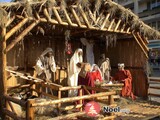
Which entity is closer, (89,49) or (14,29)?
(14,29)

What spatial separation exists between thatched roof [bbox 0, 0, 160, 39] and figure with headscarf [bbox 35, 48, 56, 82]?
7.04 feet

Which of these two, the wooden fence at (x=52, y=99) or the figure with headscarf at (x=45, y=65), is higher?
the figure with headscarf at (x=45, y=65)

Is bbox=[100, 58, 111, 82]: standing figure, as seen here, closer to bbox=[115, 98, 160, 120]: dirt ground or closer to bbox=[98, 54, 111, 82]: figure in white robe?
bbox=[98, 54, 111, 82]: figure in white robe

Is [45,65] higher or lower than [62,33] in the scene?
lower

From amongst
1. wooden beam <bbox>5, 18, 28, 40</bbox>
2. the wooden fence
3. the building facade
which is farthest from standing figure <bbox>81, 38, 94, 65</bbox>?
the building facade

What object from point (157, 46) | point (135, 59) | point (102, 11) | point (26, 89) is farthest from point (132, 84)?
point (157, 46)

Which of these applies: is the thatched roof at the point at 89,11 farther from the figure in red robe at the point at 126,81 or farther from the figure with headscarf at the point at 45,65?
the figure with headscarf at the point at 45,65

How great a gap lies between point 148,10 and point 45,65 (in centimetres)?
3107

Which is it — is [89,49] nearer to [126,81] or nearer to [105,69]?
[105,69]

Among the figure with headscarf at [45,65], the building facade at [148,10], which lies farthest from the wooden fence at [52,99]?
the building facade at [148,10]

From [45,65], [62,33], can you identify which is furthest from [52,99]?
[62,33]

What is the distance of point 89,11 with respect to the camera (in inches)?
292

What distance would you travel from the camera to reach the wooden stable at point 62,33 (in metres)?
5.80

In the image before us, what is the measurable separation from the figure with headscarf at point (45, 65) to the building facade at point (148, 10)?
25891 mm
